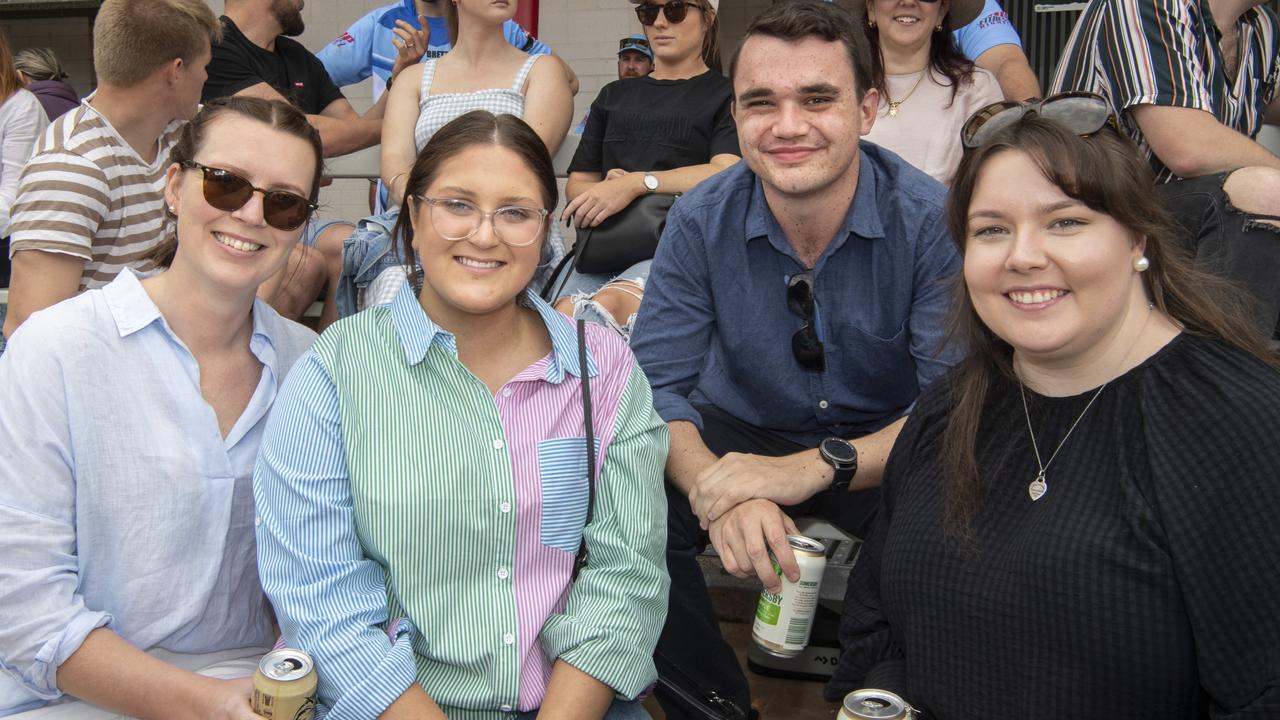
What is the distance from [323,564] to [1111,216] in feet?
4.81

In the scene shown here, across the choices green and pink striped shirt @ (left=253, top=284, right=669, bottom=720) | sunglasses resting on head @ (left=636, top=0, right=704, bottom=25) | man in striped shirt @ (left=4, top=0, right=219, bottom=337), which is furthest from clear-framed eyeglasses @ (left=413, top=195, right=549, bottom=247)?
sunglasses resting on head @ (left=636, top=0, right=704, bottom=25)

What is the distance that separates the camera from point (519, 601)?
2.05 m

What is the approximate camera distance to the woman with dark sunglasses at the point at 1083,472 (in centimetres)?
164

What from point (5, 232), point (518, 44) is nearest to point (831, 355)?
point (518, 44)

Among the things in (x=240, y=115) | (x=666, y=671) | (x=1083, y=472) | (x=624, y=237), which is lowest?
(x=666, y=671)

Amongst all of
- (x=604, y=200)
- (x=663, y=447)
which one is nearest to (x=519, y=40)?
(x=604, y=200)

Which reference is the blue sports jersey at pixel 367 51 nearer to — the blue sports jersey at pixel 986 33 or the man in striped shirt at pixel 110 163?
the man in striped shirt at pixel 110 163

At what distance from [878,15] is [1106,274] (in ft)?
7.58

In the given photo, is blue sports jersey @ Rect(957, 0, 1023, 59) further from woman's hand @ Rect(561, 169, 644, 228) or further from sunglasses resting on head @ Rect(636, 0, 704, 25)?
woman's hand @ Rect(561, 169, 644, 228)

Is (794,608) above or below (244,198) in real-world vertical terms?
below

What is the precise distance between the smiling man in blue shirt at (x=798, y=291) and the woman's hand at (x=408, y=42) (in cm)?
212

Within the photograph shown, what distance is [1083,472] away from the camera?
1830 millimetres

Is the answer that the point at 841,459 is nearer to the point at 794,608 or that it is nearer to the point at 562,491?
the point at 794,608

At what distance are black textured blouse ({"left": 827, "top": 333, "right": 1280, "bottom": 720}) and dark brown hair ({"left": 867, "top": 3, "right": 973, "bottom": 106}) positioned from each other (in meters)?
2.04
